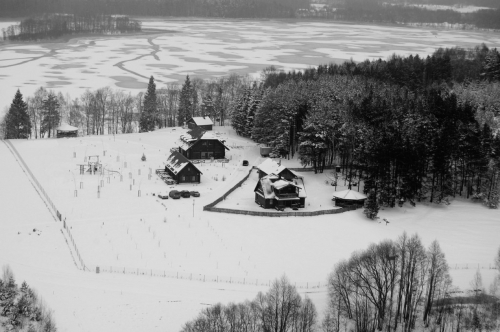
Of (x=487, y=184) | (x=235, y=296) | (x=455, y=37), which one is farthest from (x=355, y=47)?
(x=235, y=296)

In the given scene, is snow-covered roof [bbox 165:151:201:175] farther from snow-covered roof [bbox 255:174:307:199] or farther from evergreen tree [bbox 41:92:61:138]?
evergreen tree [bbox 41:92:61:138]

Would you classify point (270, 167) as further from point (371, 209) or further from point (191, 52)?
point (191, 52)

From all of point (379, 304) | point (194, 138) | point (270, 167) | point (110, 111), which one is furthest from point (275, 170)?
point (110, 111)

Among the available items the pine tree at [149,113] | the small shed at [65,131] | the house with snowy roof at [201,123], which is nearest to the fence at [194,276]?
the small shed at [65,131]

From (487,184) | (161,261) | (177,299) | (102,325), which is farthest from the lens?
(487,184)

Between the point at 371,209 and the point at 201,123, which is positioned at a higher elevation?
the point at 201,123

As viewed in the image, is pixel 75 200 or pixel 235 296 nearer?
pixel 235 296

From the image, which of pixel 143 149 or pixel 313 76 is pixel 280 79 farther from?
pixel 143 149

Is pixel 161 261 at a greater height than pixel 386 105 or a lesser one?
lesser
